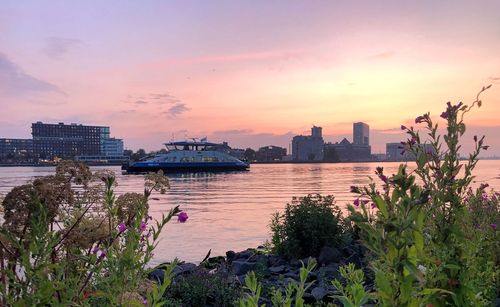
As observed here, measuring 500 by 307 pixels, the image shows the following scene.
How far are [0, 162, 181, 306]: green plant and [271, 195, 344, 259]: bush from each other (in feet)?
20.1

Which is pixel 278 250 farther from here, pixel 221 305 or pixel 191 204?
pixel 191 204

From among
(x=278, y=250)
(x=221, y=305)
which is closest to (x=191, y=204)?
(x=278, y=250)

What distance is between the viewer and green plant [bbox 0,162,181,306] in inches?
81.0

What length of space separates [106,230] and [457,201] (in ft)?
10.7

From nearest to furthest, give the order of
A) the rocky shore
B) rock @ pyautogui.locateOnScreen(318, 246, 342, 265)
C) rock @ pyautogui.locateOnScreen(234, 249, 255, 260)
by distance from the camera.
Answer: the rocky shore < rock @ pyautogui.locateOnScreen(318, 246, 342, 265) < rock @ pyautogui.locateOnScreen(234, 249, 255, 260)

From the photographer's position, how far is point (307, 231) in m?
10.6

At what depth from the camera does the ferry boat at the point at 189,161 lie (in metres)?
92.8

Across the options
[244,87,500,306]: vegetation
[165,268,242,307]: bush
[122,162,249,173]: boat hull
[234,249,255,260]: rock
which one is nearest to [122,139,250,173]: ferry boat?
[122,162,249,173]: boat hull

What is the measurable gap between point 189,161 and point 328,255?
286 feet

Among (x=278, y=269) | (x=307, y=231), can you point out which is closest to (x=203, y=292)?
(x=278, y=269)

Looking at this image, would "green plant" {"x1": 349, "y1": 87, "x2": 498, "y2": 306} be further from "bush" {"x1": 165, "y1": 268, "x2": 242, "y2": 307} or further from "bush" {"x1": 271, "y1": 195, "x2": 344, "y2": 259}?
"bush" {"x1": 271, "y1": 195, "x2": 344, "y2": 259}

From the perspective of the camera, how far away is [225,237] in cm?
1678

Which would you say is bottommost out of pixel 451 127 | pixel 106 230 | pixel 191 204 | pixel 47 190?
pixel 191 204

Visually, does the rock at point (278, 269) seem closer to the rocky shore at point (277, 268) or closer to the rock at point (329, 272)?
the rocky shore at point (277, 268)
